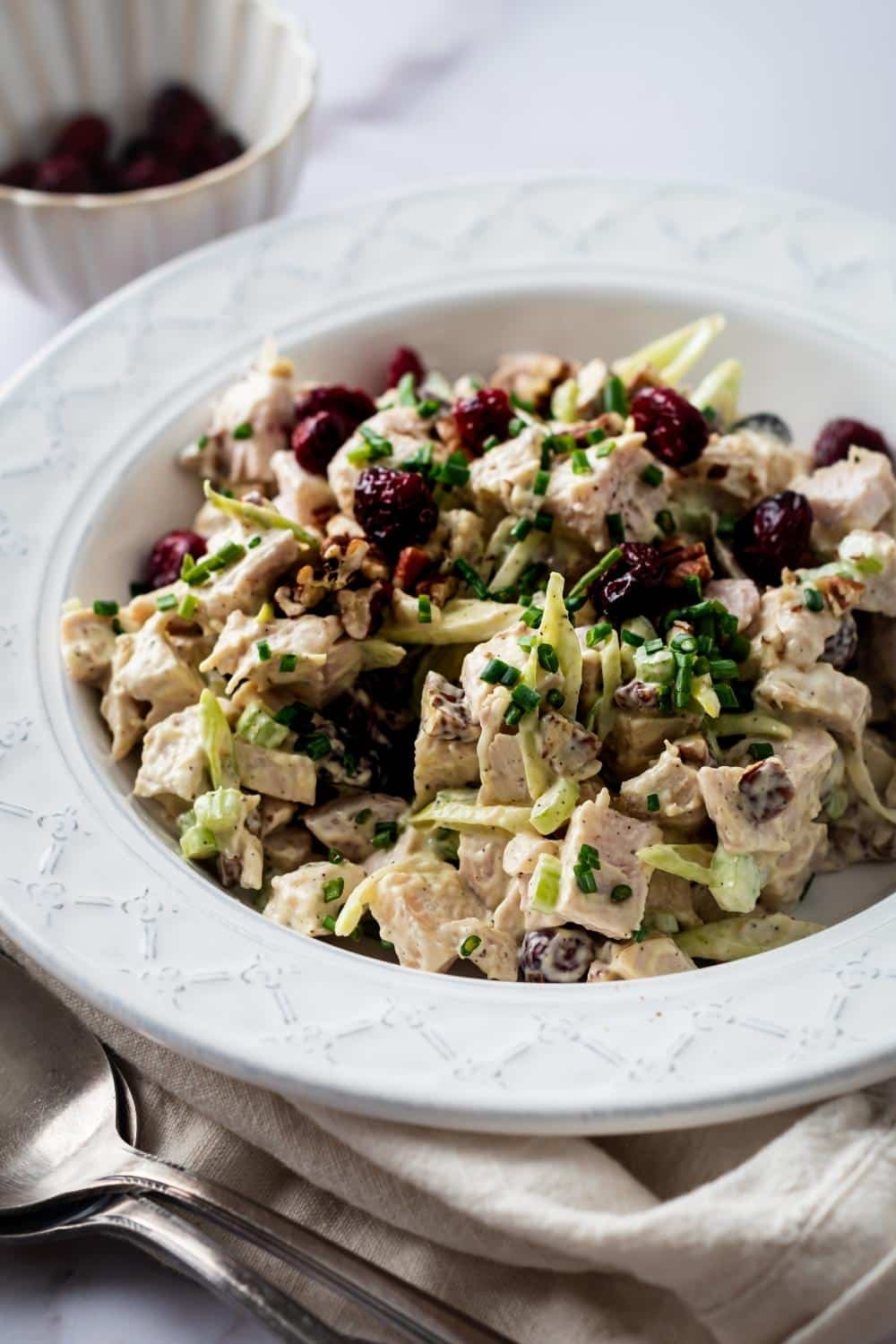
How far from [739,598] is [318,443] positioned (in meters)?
1.20

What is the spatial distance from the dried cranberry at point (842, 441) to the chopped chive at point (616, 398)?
57 centimetres

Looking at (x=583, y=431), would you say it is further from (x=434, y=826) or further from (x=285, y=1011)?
(x=285, y=1011)

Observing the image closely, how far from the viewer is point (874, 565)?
333 cm

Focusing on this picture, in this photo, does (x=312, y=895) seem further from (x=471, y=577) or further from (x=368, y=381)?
(x=368, y=381)

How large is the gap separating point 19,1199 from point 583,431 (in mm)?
2167

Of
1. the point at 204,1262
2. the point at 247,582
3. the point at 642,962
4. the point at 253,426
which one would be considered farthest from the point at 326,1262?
the point at 253,426

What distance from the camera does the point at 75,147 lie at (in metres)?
5.08

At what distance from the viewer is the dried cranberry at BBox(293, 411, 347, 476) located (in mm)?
3742

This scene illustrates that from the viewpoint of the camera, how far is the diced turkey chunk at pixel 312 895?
9.90 feet

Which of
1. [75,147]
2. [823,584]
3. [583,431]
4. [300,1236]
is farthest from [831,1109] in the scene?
[75,147]

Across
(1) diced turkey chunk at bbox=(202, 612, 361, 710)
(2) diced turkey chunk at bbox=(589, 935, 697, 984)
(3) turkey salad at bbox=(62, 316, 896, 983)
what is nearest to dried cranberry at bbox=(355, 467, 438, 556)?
(3) turkey salad at bbox=(62, 316, 896, 983)

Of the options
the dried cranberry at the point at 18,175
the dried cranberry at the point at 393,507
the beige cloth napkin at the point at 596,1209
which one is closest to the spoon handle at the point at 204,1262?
the beige cloth napkin at the point at 596,1209

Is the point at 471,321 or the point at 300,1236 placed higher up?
the point at 471,321

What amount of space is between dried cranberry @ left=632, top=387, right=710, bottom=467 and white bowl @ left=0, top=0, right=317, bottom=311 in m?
1.79
